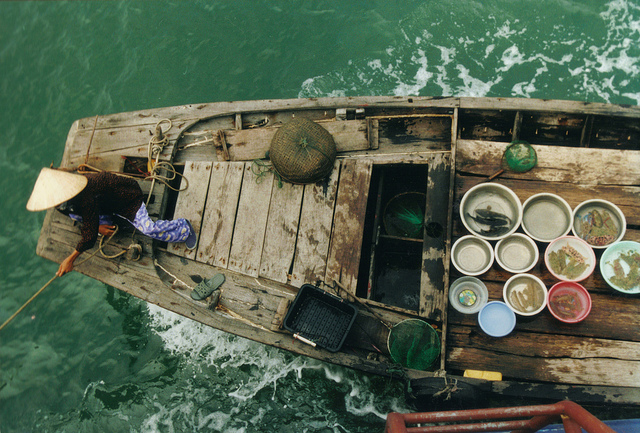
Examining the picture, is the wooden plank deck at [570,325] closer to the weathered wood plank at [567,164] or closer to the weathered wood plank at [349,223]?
the weathered wood plank at [567,164]

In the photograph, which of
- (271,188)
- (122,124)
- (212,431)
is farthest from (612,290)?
(122,124)

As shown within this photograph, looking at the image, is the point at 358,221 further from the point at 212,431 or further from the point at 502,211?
the point at 212,431

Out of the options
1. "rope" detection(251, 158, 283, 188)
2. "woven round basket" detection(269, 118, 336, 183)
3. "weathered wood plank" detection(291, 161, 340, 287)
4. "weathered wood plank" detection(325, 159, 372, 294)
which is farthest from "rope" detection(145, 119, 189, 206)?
"weathered wood plank" detection(325, 159, 372, 294)

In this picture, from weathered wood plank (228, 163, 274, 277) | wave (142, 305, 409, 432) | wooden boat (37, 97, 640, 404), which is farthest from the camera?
wave (142, 305, 409, 432)

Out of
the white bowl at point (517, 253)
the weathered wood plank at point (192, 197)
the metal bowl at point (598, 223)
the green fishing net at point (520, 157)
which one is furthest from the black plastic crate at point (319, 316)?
the metal bowl at point (598, 223)

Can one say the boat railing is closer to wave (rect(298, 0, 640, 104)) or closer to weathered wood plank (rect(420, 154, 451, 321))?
weathered wood plank (rect(420, 154, 451, 321))

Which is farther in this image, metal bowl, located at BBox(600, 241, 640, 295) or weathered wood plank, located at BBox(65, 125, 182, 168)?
weathered wood plank, located at BBox(65, 125, 182, 168)

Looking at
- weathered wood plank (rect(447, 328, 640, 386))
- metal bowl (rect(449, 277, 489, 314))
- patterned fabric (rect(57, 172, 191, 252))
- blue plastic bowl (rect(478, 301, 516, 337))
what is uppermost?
patterned fabric (rect(57, 172, 191, 252))

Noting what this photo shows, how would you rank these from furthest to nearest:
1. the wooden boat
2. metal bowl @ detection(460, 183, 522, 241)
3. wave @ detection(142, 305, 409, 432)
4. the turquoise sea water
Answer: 1. the turquoise sea water
2. wave @ detection(142, 305, 409, 432)
3. metal bowl @ detection(460, 183, 522, 241)
4. the wooden boat
